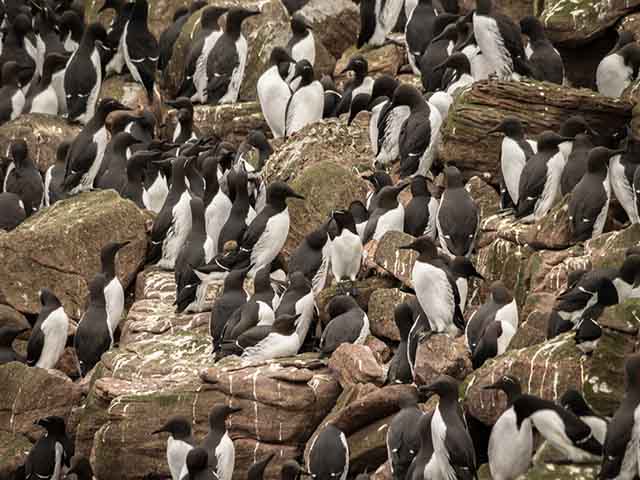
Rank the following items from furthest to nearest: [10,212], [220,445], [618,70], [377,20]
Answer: [377,20], [10,212], [618,70], [220,445]

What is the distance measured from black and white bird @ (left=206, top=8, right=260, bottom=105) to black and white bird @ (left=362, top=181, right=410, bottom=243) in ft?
15.9

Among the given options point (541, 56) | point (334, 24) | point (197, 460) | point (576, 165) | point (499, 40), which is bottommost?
point (334, 24)

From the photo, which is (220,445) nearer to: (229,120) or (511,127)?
(511,127)

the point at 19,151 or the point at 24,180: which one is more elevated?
the point at 19,151

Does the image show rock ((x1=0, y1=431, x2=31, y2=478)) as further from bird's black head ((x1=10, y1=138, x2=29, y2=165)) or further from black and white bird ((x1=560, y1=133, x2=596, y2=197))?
black and white bird ((x1=560, y1=133, x2=596, y2=197))

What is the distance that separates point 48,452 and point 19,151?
18.7ft

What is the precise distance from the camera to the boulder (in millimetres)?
17391

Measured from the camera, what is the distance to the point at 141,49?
2205cm

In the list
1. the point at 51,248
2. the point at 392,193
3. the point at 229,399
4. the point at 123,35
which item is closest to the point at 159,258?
the point at 51,248

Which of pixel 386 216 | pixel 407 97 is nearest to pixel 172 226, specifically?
pixel 386 216

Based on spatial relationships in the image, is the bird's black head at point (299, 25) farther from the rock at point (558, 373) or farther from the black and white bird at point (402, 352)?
the rock at point (558, 373)

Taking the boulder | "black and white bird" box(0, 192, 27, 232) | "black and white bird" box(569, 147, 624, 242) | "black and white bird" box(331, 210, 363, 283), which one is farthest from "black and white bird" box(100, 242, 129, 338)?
"black and white bird" box(569, 147, 624, 242)

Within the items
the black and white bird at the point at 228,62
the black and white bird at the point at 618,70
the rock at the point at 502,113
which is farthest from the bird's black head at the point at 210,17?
the rock at the point at 502,113

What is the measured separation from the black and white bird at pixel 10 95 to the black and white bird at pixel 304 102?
13.4 feet
